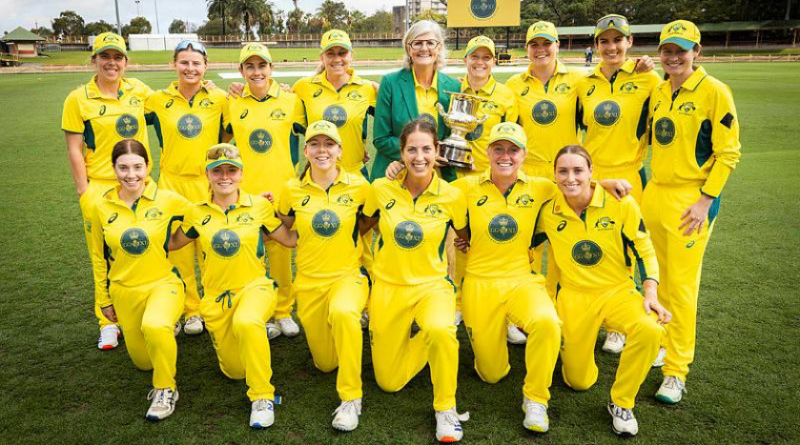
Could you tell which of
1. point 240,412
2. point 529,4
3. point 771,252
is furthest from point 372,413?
point 529,4

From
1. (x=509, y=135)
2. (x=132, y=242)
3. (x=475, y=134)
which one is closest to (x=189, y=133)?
(x=132, y=242)

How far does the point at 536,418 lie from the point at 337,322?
1.42 m

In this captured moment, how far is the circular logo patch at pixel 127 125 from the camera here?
4.84 m

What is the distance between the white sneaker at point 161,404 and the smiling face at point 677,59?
4.16 meters

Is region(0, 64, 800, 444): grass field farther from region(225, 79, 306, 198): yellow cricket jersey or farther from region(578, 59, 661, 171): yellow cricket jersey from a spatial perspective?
region(578, 59, 661, 171): yellow cricket jersey

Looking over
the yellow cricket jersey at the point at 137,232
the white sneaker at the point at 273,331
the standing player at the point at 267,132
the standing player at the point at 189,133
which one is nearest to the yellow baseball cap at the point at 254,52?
the standing player at the point at 267,132

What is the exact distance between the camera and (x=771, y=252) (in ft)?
21.2

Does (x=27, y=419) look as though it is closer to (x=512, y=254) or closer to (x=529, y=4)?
(x=512, y=254)

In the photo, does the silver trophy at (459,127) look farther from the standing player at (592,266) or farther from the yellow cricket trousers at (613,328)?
the yellow cricket trousers at (613,328)

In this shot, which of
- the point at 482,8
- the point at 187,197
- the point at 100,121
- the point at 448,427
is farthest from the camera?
the point at 482,8

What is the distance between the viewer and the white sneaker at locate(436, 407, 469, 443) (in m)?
3.49

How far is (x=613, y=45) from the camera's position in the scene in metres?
4.60

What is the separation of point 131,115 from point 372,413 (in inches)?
127

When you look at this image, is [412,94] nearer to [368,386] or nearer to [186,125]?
[186,125]
